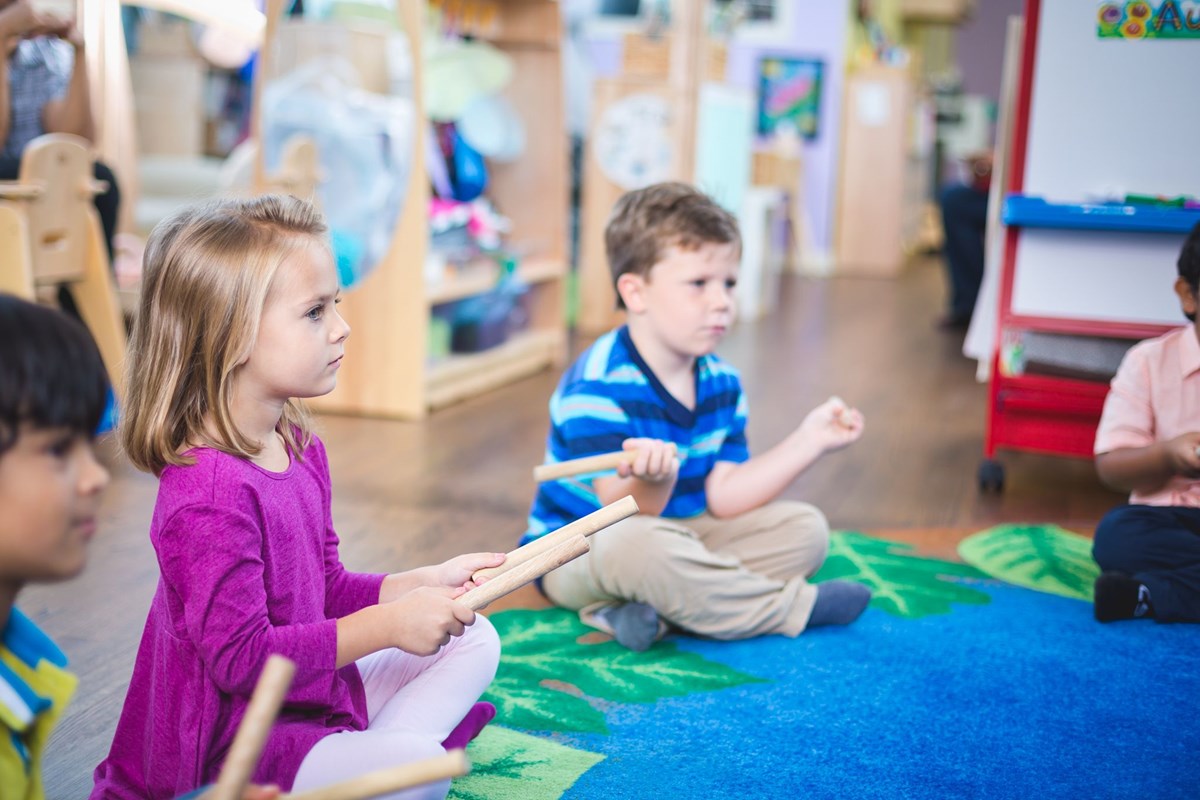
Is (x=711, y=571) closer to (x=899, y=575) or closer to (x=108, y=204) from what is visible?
(x=899, y=575)

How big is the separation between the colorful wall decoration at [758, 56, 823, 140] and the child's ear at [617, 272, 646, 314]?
5.11 meters

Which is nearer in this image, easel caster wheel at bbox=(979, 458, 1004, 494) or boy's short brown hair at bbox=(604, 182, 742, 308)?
boy's short brown hair at bbox=(604, 182, 742, 308)

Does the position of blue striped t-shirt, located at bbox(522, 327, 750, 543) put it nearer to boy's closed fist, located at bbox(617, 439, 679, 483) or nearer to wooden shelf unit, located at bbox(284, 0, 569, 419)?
boy's closed fist, located at bbox(617, 439, 679, 483)

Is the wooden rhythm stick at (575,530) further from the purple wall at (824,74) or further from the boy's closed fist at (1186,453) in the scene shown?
the purple wall at (824,74)

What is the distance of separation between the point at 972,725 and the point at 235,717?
74 centimetres

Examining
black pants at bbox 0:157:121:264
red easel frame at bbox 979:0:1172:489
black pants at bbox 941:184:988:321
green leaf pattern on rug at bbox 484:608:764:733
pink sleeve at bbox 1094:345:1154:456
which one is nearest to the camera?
green leaf pattern on rug at bbox 484:608:764:733

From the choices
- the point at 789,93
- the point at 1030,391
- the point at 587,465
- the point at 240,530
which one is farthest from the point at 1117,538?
the point at 789,93

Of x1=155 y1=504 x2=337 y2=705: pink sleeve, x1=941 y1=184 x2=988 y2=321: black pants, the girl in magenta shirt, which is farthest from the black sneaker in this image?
x1=941 y1=184 x2=988 y2=321: black pants

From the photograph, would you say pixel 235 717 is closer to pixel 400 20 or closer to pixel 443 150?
pixel 400 20

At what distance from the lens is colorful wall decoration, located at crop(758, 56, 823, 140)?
630cm

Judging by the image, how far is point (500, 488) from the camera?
2.11 metres

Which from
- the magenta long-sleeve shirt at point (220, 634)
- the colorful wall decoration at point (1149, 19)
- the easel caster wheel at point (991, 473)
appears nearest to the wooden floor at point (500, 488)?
the easel caster wheel at point (991, 473)

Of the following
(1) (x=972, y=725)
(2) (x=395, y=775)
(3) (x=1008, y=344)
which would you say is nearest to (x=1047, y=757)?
(1) (x=972, y=725)

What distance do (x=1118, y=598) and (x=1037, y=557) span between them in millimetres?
267
